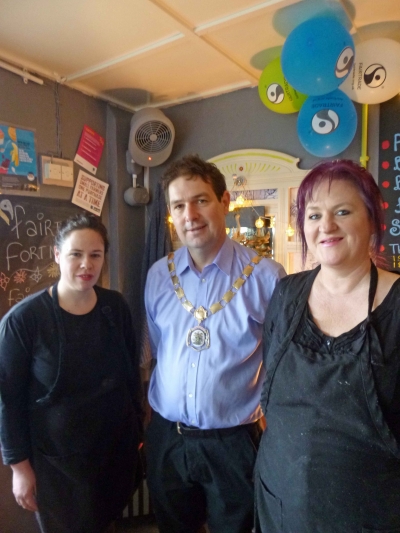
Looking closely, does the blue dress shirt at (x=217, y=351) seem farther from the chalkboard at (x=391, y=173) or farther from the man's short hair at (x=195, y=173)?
the chalkboard at (x=391, y=173)

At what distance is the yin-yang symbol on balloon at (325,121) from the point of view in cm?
172

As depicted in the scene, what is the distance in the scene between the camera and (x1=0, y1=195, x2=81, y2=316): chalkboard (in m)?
1.87

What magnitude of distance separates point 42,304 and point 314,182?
36.9 inches

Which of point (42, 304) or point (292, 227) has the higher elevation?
point (292, 227)

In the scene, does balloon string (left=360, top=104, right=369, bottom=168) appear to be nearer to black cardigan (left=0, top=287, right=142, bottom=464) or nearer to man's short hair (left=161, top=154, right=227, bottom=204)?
man's short hair (left=161, top=154, right=227, bottom=204)

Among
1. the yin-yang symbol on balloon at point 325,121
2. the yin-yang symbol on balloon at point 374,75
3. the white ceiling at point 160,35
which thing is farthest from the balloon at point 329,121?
the white ceiling at point 160,35

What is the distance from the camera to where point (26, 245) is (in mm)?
1958

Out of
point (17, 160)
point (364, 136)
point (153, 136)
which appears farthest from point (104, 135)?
point (364, 136)

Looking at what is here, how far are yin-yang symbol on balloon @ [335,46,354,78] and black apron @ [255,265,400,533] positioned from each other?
3.11 ft

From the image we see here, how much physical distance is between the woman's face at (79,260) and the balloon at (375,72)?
1.28 metres

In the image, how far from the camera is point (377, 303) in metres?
0.87

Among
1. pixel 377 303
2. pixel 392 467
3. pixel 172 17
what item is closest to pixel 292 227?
pixel 172 17

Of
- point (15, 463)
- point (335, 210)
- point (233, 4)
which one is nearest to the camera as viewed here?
point (335, 210)

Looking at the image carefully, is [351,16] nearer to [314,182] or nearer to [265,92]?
[265,92]
